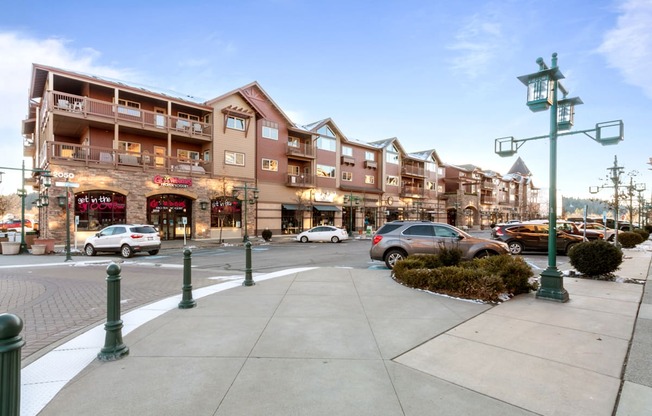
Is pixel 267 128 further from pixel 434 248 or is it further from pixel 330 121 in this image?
pixel 434 248

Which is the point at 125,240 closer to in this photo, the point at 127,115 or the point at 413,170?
the point at 127,115

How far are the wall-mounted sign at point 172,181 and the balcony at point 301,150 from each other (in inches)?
437

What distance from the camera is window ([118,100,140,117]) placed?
24.9 m

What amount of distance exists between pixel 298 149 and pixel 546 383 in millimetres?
33835

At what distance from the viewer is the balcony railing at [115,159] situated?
73.1 ft

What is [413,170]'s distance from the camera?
171 ft

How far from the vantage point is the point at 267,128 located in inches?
1346

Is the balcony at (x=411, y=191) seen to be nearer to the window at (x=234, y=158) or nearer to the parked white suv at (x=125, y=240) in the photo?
the window at (x=234, y=158)

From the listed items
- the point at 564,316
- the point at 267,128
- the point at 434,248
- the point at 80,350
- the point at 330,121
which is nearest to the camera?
the point at 80,350

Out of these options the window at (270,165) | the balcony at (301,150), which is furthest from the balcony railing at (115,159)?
the balcony at (301,150)

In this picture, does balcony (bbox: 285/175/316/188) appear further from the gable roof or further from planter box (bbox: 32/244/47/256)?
the gable roof

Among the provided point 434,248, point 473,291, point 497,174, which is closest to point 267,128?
point 434,248

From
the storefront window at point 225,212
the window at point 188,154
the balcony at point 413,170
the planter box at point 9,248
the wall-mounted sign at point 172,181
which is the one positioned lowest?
the planter box at point 9,248

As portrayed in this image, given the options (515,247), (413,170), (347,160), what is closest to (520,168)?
(413,170)
